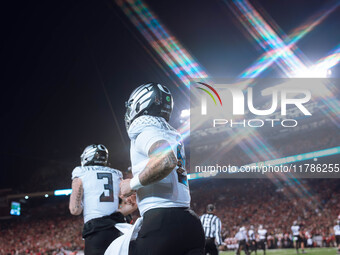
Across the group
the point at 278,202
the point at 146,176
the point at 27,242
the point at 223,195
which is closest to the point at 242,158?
the point at 223,195

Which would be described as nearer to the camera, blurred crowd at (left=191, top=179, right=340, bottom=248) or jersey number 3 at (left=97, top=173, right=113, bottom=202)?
jersey number 3 at (left=97, top=173, right=113, bottom=202)

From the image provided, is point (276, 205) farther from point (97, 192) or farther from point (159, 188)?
point (159, 188)

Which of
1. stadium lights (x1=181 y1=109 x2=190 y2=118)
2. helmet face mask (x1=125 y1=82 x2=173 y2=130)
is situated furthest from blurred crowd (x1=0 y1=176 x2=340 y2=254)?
helmet face mask (x1=125 y1=82 x2=173 y2=130)

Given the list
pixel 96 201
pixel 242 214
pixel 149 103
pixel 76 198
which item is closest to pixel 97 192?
pixel 96 201

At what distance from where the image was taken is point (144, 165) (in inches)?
99.9

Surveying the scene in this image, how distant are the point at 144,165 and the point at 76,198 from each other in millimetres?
2137

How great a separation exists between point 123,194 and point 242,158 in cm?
2968

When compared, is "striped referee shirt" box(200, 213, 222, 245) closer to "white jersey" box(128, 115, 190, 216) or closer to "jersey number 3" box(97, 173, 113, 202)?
"jersey number 3" box(97, 173, 113, 202)

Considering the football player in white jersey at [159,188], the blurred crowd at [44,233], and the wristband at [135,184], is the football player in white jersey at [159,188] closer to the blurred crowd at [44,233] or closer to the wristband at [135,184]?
the wristband at [135,184]

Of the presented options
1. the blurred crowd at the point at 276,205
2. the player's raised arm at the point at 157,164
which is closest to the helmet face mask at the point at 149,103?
the player's raised arm at the point at 157,164

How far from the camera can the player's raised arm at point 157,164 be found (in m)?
2.36

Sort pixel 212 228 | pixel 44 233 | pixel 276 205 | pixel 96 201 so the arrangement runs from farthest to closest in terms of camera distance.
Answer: pixel 44 233
pixel 276 205
pixel 212 228
pixel 96 201

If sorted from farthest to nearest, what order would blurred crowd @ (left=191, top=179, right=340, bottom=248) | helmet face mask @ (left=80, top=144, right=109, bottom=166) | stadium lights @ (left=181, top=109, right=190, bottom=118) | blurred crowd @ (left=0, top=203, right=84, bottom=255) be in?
stadium lights @ (left=181, top=109, right=190, bottom=118), blurred crowd @ (left=0, top=203, right=84, bottom=255), blurred crowd @ (left=191, top=179, right=340, bottom=248), helmet face mask @ (left=80, top=144, right=109, bottom=166)

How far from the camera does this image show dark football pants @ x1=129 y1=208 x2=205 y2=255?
231cm
